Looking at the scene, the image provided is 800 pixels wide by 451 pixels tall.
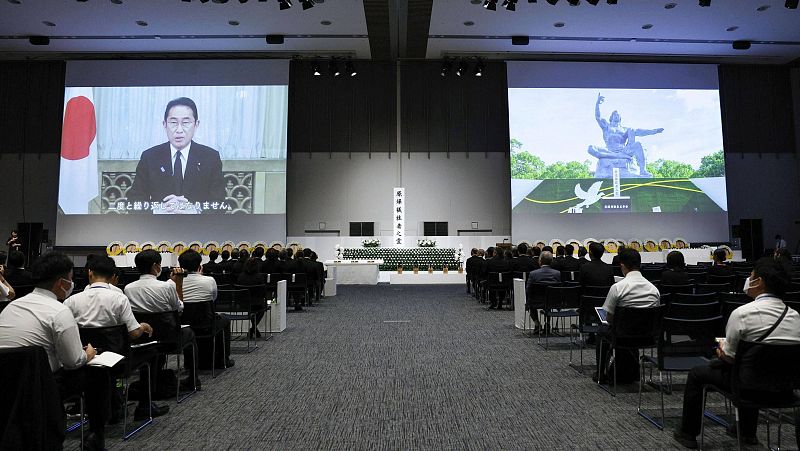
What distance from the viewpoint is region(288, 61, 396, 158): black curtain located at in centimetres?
1755

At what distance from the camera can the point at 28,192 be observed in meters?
17.0

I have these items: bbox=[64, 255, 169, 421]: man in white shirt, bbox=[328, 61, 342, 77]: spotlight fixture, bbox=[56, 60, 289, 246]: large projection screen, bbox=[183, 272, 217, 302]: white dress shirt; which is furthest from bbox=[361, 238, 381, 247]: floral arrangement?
bbox=[64, 255, 169, 421]: man in white shirt

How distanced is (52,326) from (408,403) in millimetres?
2351

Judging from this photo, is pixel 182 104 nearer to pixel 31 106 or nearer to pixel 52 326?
pixel 31 106

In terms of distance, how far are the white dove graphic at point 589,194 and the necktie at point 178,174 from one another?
1320 cm

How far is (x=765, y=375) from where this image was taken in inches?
95.7

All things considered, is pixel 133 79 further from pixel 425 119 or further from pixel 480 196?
pixel 480 196

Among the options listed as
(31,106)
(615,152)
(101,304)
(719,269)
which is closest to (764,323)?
(101,304)

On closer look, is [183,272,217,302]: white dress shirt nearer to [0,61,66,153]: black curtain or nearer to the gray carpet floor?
the gray carpet floor

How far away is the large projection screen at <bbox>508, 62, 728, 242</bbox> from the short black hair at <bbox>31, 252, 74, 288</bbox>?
15.5 m

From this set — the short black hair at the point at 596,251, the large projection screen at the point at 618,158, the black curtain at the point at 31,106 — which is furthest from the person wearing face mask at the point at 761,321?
the black curtain at the point at 31,106

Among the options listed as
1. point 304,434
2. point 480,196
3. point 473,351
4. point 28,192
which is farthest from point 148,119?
point 304,434

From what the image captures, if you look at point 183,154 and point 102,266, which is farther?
point 183,154

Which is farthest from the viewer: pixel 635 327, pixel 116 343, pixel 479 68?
pixel 479 68
